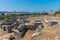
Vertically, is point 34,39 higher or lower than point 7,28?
higher

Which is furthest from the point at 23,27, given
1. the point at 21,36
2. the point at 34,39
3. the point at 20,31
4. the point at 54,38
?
the point at 54,38

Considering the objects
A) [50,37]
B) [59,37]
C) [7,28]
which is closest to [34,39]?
[50,37]

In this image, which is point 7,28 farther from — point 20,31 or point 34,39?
point 34,39

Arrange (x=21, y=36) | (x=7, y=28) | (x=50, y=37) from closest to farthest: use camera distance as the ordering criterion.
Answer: (x=50, y=37) → (x=21, y=36) → (x=7, y=28)

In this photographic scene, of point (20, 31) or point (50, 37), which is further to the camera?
point (20, 31)

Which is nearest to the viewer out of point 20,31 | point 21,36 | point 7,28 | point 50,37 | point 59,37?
point 59,37

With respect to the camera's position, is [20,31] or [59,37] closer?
[59,37]

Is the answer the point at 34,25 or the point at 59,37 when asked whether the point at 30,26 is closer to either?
the point at 34,25

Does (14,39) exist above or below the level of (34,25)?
below

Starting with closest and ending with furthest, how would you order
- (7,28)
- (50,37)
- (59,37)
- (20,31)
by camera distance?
1. (59,37)
2. (50,37)
3. (20,31)
4. (7,28)
